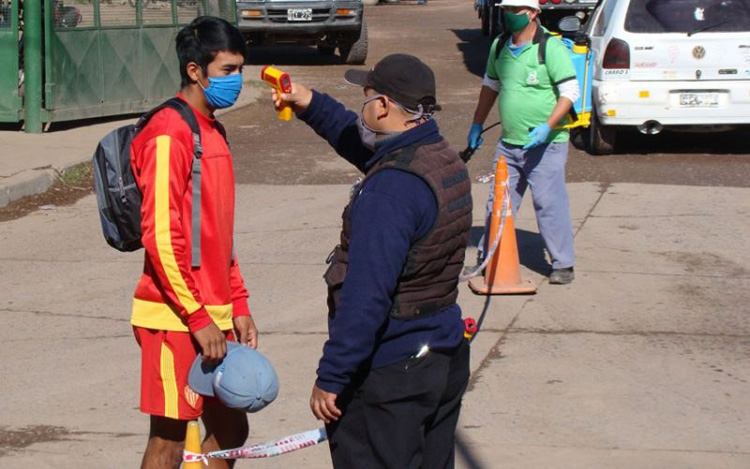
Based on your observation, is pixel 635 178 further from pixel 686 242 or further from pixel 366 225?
pixel 366 225

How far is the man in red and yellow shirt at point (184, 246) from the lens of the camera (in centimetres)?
375

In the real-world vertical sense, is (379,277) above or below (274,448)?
above

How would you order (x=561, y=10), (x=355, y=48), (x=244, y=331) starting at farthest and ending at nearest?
(x=355, y=48), (x=561, y=10), (x=244, y=331)

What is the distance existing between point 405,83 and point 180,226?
2.77 ft

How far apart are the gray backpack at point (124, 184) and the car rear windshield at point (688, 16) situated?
328 inches

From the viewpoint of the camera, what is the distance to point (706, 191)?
1043 cm

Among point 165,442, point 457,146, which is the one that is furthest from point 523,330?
point 457,146

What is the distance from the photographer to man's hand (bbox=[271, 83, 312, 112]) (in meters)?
4.31

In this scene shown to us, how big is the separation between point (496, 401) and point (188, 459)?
256 cm

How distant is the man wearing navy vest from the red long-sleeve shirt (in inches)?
18.0

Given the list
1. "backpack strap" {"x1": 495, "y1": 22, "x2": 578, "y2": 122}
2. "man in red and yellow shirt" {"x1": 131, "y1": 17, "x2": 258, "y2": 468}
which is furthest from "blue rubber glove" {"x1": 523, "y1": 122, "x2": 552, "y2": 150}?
"man in red and yellow shirt" {"x1": 131, "y1": 17, "x2": 258, "y2": 468}

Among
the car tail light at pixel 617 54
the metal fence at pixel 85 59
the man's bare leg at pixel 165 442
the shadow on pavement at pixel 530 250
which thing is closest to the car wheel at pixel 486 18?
the metal fence at pixel 85 59

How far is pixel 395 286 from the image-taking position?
3475 mm

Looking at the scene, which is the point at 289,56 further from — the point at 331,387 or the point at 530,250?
the point at 331,387
